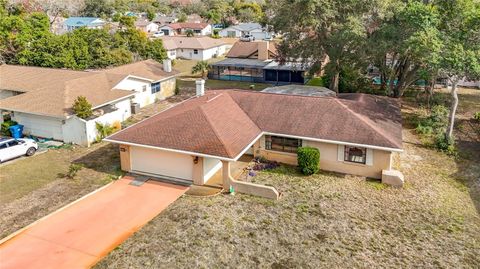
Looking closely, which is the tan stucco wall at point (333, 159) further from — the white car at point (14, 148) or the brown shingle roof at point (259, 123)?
the white car at point (14, 148)

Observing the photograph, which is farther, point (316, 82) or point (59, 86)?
point (316, 82)

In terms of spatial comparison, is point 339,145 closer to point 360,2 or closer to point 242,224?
point 242,224

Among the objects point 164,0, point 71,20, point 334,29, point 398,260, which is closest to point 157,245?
point 398,260

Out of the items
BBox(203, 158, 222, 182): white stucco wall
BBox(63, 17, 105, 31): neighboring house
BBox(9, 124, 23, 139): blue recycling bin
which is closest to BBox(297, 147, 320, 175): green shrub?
BBox(203, 158, 222, 182): white stucco wall

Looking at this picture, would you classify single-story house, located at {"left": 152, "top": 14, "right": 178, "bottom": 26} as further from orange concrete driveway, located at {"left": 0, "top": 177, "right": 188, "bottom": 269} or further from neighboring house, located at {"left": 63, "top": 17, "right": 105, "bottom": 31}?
orange concrete driveway, located at {"left": 0, "top": 177, "right": 188, "bottom": 269}

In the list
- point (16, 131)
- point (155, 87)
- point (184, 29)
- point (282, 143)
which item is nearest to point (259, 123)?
point (282, 143)

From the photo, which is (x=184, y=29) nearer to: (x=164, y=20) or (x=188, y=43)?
(x=164, y=20)

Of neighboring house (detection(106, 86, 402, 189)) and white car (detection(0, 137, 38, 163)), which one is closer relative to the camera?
neighboring house (detection(106, 86, 402, 189))
